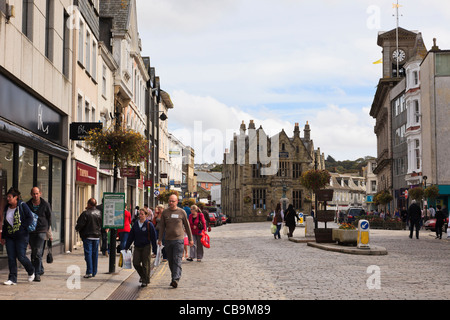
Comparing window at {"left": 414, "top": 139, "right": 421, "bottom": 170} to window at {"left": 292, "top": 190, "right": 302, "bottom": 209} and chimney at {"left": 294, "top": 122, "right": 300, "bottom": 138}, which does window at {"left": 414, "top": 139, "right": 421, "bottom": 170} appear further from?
chimney at {"left": 294, "top": 122, "right": 300, "bottom": 138}

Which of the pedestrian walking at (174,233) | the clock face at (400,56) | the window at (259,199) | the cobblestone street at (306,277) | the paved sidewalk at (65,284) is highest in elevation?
the clock face at (400,56)

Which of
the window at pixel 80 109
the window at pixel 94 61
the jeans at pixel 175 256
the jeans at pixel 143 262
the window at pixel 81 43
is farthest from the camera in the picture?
the window at pixel 94 61

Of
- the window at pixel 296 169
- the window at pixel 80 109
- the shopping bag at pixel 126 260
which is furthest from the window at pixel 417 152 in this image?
the shopping bag at pixel 126 260

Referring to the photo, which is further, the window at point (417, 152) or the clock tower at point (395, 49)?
the clock tower at point (395, 49)

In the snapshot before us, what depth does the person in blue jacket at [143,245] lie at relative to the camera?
1248 cm

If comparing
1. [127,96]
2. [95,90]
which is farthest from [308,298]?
[127,96]

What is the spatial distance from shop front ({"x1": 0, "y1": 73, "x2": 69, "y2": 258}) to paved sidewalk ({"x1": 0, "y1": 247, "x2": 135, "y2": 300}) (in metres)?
1.57

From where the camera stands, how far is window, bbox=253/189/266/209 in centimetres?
9406

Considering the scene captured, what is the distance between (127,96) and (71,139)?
46.5 ft

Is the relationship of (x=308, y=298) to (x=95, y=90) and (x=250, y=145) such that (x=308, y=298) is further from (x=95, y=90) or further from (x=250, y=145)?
(x=250, y=145)

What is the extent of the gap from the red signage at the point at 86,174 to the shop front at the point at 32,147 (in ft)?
5.18

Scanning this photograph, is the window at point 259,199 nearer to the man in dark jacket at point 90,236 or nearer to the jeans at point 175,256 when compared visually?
the man in dark jacket at point 90,236

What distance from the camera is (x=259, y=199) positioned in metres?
94.3
